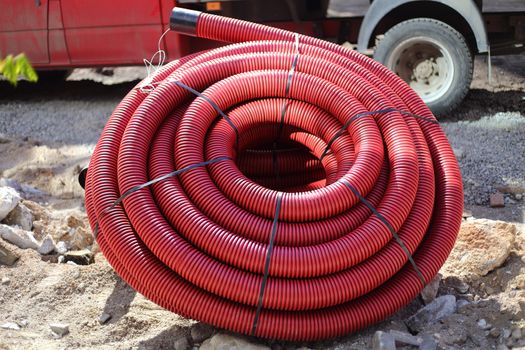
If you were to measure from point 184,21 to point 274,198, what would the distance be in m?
1.66

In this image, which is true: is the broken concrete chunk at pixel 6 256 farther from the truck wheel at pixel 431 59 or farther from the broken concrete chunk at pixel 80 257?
the truck wheel at pixel 431 59

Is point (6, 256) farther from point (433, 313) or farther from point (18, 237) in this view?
point (433, 313)

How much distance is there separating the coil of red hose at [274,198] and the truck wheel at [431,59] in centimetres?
296

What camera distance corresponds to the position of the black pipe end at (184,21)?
15.3ft

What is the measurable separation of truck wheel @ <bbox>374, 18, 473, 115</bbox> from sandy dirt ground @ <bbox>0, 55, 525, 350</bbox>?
11.6 inches

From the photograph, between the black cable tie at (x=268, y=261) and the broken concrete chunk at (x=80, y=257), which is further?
the broken concrete chunk at (x=80, y=257)

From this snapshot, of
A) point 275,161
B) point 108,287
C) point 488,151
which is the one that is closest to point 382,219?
point 275,161

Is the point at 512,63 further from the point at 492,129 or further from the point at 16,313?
the point at 16,313

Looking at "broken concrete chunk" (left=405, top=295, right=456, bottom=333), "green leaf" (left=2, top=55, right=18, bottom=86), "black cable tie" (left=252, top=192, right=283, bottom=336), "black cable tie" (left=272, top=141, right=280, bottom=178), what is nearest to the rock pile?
"black cable tie" (left=272, top=141, right=280, bottom=178)

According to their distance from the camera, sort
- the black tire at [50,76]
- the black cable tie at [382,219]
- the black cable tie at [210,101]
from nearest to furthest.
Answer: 1. the black cable tie at [382,219]
2. the black cable tie at [210,101]
3. the black tire at [50,76]

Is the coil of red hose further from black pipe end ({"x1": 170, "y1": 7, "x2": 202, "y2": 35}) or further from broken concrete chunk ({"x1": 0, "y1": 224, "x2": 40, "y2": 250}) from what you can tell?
broken concrete chunk ({"x1": 0, "y1": 224, "x2": 40, "y2": 250})

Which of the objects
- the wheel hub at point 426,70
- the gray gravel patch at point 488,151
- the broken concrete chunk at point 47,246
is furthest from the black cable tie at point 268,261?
the wheel hub at point 426,70

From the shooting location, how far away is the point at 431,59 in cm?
741

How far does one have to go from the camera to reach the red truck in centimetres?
718
